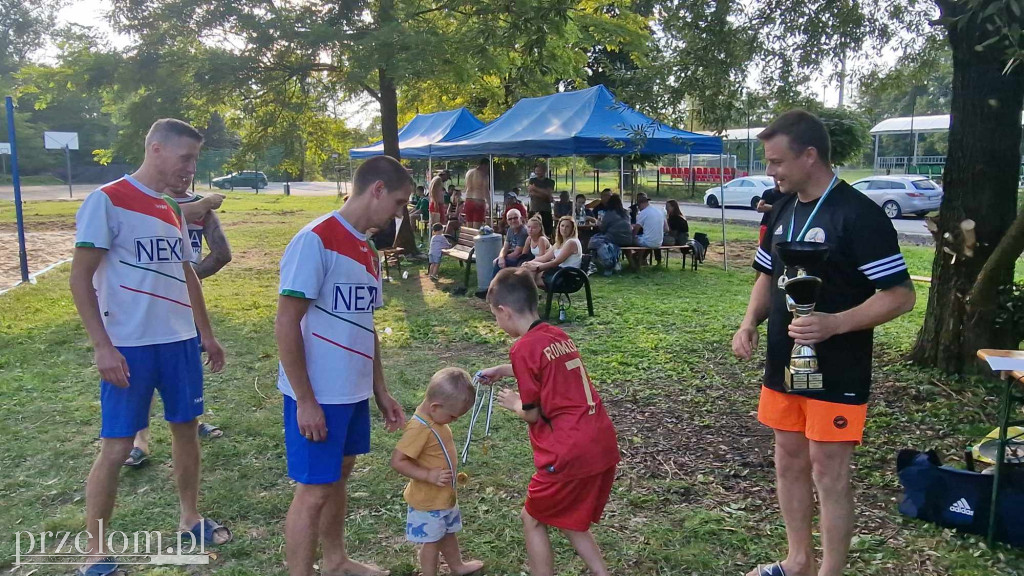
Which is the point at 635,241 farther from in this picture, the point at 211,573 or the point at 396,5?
the point at 211,573

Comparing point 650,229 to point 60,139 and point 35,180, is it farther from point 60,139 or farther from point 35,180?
point 35,180

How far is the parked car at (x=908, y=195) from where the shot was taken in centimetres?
2286

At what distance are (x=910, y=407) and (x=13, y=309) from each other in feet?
31.6

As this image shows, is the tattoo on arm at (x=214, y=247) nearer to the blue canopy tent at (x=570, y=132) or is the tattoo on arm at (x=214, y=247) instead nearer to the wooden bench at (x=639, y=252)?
the blue canopy tent at (x=570, y=132)

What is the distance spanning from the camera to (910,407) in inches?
205

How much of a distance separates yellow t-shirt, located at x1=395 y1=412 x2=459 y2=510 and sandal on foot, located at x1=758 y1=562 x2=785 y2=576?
1.36 m

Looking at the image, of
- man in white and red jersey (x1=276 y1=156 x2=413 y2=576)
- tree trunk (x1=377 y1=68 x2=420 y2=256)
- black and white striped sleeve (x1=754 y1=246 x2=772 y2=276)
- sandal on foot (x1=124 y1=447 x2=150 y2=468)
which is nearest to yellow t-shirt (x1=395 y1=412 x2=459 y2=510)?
man in white and red jersey (x1=276 y1=156 x2=413 y2=576)

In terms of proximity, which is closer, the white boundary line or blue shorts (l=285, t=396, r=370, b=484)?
blue shorts (l=285, t=396, r=370, b=484)

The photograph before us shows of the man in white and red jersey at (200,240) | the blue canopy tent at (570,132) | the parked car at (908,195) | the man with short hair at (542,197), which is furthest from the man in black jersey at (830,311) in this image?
the parked car at (908,195)

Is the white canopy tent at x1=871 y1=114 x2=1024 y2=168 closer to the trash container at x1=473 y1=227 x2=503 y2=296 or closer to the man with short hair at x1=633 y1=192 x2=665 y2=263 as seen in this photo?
the man with short hair at x1=633 y1=192 x2=665 y2=263

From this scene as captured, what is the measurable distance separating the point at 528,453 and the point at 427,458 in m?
1.68

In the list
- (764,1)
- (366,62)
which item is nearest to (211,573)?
(764,1)

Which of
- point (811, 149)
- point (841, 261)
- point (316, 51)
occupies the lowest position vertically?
point (841, 261)

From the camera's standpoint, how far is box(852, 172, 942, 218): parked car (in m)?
22.9
